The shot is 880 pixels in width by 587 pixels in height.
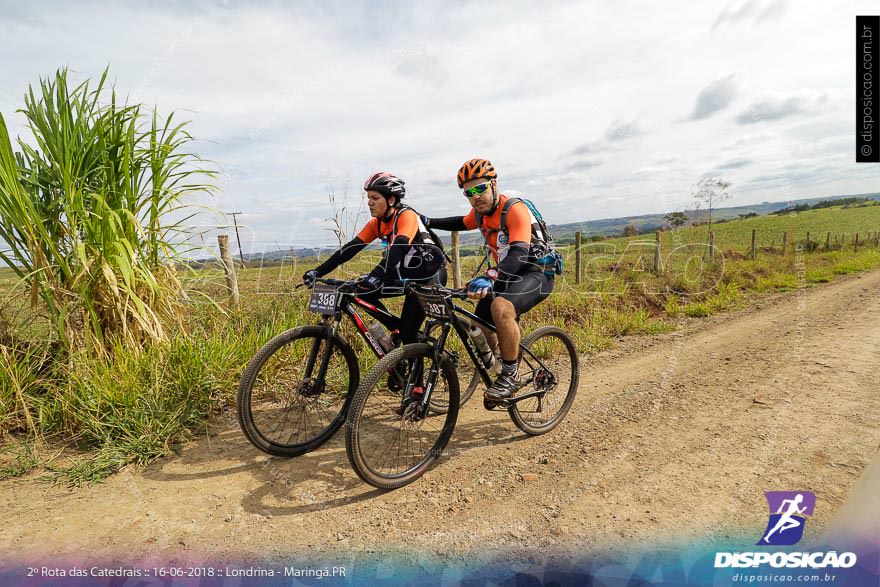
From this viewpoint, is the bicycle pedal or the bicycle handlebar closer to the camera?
the bicycle handlebar

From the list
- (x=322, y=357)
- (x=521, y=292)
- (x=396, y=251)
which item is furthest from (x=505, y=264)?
(x=322, y=357)

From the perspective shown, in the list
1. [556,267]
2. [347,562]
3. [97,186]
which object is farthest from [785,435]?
[97,186]

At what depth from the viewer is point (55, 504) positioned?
122 inches

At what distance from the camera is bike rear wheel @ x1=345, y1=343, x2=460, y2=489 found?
3029mm

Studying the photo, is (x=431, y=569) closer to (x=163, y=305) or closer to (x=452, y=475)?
(x=452, y=475)

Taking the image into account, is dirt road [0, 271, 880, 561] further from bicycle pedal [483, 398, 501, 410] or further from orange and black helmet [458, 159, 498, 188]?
orange and black helmet [458, 159, 498, 188]

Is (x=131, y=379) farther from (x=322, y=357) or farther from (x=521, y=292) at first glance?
(x=521, y=292)

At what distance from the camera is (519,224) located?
12.4 ft

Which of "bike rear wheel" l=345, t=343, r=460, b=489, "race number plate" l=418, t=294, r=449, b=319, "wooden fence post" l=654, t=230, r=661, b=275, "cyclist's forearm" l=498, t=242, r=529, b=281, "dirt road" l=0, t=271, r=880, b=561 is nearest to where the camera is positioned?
"dirt road" l=0, t=271, r=880, b=561

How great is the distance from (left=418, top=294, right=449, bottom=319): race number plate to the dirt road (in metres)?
1.17

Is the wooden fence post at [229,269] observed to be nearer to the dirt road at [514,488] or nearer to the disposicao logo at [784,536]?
the dirt road at [514,488]

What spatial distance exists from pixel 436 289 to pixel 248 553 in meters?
2.04

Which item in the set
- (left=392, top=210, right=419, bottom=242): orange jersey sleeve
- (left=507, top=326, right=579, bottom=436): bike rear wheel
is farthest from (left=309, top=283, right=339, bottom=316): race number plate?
(left=507, top=326, right=579, bottom=436): bike rear wheel

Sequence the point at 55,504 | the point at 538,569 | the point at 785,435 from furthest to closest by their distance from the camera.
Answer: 1. the point at 785,435
2. the point at 55,504
3. the point at 538,569
